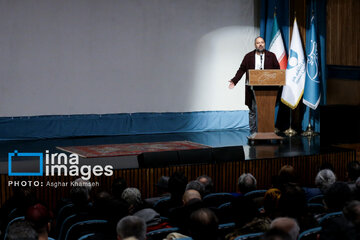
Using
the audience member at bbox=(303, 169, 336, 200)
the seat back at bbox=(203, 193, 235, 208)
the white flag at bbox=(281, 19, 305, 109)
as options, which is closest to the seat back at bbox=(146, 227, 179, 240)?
the seat back at bbox=(203, 193, 235, 208)

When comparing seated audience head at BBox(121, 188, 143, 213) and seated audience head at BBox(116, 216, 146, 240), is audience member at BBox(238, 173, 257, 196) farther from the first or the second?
seated audience head at BBox(116, 216, 146, 240)

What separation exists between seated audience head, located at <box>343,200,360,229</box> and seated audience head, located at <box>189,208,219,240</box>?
79 centimetres

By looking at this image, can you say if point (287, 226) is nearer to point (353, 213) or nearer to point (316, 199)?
point (353, 213)

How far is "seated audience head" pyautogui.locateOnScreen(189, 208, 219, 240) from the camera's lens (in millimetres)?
3027

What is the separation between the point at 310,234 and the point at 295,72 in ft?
23.2

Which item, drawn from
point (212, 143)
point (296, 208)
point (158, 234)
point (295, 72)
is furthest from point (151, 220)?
point (295, 72)

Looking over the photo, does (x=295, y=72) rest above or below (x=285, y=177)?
above

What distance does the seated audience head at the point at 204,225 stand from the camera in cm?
303

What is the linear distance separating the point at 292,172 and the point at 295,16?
6112mm

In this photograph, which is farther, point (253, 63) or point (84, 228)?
point (253, 63)

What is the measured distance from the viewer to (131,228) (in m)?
3.02

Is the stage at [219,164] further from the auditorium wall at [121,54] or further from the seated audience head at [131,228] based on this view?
the seated audience head at [131,228]

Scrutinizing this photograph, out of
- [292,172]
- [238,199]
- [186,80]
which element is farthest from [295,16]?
[238,199]

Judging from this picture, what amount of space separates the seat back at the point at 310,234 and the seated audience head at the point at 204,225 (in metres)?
0.61
